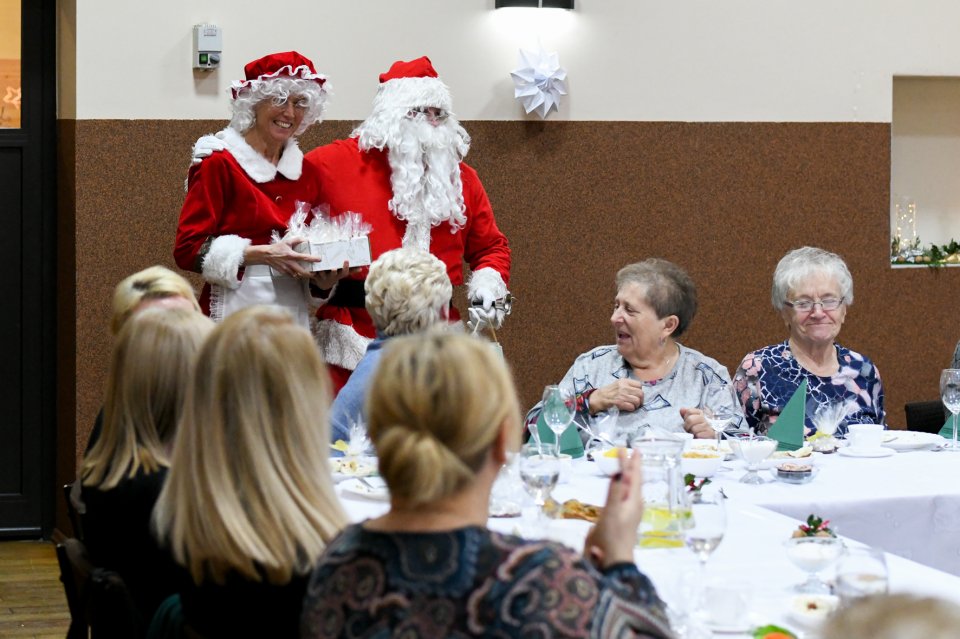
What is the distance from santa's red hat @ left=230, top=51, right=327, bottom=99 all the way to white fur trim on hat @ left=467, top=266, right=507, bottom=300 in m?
0.91

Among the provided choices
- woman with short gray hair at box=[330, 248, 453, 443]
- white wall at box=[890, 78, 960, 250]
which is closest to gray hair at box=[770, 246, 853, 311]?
woman with short gray hair at box=[330, 248, 453, 443]

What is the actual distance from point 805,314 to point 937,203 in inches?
105

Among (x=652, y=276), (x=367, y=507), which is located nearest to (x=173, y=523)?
(x=367, y=507)

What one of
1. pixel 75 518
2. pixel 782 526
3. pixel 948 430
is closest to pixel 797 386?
pixel 948 430

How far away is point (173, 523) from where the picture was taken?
1.93 m

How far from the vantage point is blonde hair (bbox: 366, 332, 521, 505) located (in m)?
1.52

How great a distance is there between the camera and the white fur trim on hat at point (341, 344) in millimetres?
4531

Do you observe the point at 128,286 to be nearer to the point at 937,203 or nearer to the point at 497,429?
the point at 497,429

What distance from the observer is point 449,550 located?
1521 mm

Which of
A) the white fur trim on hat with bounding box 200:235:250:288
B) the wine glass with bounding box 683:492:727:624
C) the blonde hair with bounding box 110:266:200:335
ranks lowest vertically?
the wine glass with bounding box 683:492:727:624

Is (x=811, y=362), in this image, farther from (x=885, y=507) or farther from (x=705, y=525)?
(x=705, y=525)

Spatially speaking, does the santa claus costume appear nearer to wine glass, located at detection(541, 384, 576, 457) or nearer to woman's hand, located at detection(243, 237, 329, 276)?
woman's hand, located at detection(243, 237, 329, 276)

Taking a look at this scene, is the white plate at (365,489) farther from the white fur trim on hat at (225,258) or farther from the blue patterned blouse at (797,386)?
the blue patterned blouse at (797,386)

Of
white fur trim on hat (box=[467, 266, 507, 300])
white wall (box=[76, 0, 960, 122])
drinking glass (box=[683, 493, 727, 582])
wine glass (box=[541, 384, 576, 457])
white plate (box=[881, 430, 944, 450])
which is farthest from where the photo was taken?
white wall (box=[76, 0, 960, 122])
